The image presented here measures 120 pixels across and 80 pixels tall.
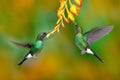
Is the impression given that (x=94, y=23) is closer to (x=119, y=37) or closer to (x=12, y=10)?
(x=119, y=37)

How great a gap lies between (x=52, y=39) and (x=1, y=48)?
0.16 m

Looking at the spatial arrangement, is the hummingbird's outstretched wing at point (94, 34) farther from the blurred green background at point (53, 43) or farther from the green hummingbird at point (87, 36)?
the blurred green background at point (53, 43)

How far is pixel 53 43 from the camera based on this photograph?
1485mm

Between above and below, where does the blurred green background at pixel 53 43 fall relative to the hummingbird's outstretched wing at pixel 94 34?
above

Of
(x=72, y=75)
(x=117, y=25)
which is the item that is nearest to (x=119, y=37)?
(x=117, y=25)

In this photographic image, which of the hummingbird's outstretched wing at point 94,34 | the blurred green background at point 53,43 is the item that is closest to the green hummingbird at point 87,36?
the hummingbird's outstretched wing at point 94,34

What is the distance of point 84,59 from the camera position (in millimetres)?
1521

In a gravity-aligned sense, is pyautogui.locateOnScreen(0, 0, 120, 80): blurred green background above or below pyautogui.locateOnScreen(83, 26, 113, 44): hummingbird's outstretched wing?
above

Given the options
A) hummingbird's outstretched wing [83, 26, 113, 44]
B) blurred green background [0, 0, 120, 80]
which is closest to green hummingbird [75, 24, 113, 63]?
hummingbird's outstretched wing [83, 26, 113, 44]

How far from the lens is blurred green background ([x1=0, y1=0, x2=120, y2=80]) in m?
1.45

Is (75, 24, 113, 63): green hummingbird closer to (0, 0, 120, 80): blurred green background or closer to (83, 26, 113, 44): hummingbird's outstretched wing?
(83, 26, 113, 44): hummingbird's outstretched wing

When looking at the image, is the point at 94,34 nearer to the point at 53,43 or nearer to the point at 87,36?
the point at 87,36

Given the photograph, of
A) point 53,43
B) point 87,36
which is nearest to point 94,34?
point 87,36

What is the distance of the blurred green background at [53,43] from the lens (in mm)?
1452
